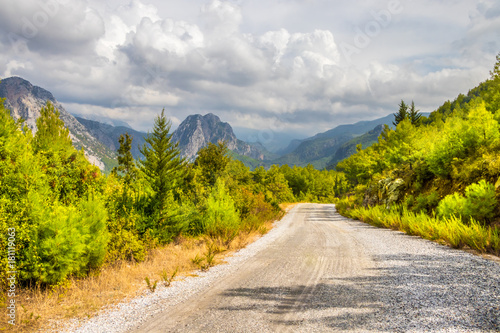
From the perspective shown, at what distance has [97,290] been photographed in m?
5.14

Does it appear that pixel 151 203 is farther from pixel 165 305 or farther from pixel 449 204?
pixel 449 204

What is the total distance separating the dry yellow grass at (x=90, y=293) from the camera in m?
3.91

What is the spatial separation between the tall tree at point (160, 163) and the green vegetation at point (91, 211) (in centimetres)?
4

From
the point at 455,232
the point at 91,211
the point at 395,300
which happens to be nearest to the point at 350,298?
the point at 395,300

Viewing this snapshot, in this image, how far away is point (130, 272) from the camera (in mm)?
6195

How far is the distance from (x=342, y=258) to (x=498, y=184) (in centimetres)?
693

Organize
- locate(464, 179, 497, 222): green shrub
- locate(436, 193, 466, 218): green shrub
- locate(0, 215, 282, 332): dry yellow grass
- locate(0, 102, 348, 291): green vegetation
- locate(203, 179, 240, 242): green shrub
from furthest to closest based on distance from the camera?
locate(203, 179, 240, 242): green shrub < locate(436, 193, 466, 218): green shrub < locate(464, 179, 497, 222): green shrub < locate(0, 102, 348, 291): green vegetation < locate(0, 215, 282, 332): dry yellow grass

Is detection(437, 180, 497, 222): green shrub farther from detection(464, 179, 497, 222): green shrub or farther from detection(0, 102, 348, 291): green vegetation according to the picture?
detection(0, 102, 348, 291): green vegetation

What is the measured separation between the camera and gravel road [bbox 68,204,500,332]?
340 cm

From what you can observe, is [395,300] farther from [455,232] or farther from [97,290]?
[455,232]

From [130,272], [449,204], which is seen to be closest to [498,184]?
[449,204]

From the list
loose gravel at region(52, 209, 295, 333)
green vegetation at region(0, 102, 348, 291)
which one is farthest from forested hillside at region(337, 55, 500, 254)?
green vegetation at region(0, 102, 348, 291)

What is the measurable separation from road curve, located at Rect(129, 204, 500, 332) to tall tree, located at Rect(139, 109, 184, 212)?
4.46 m

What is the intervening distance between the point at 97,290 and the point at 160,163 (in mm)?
5158
